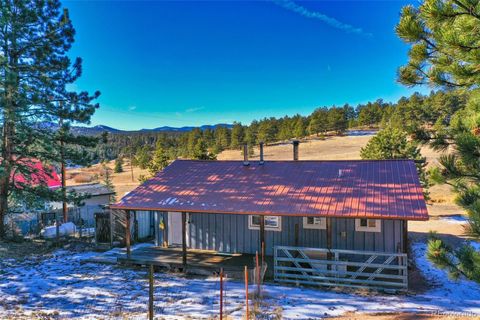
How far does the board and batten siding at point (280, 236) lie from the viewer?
10391mm

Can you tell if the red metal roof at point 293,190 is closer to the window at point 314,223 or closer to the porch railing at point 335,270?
the window at point 314,223

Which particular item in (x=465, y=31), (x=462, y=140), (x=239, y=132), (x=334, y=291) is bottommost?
(x=334, y=291)

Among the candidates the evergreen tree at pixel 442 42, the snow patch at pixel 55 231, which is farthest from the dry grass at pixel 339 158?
the evergreen tree at pixel 442 42

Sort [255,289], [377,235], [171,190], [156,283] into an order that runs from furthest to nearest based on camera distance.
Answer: [171,190]
[377,235]
[156,283]
[255,289]

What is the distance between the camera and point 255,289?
8867 millimetres

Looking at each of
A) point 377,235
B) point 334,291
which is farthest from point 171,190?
point 377,235

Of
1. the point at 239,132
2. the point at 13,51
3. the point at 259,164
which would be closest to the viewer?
the point at 13,51

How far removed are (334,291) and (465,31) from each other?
7.23 metres

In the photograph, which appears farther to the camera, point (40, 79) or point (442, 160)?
point (40, 79)

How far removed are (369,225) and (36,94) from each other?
12517 millimetres

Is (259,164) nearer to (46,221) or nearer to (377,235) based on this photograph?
(377,235)

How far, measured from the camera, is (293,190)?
10.9 m

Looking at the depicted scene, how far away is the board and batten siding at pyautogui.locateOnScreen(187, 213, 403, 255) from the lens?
34.1ft

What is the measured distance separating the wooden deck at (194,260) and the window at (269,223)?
3.33 ft
